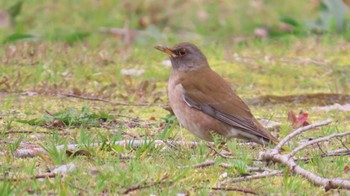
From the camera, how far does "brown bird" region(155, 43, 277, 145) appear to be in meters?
6.99

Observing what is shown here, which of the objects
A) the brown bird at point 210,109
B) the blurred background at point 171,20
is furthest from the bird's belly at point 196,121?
the blurred background at point 171,20

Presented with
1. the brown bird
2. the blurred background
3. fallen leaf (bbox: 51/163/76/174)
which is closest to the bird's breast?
the brown bird

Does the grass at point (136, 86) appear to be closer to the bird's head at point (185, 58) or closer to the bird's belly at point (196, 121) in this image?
the bird's belly at point (196, 121)

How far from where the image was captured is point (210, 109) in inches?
285

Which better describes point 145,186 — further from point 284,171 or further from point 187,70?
point 187,70

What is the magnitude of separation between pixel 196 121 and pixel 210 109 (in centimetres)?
23

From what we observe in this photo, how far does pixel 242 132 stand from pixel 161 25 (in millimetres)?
7347

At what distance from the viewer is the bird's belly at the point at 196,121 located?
7.02 meters

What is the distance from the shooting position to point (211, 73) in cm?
762

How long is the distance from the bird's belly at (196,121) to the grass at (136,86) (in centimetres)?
13

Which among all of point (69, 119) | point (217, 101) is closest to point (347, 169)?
point (217, 101)

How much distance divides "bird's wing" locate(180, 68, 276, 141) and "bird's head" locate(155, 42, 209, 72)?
0.29 m

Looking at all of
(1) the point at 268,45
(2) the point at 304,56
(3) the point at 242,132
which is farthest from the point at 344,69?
(3) the point at 242,132

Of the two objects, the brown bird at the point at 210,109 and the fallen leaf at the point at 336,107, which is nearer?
the brown bird at the point at 210,109
